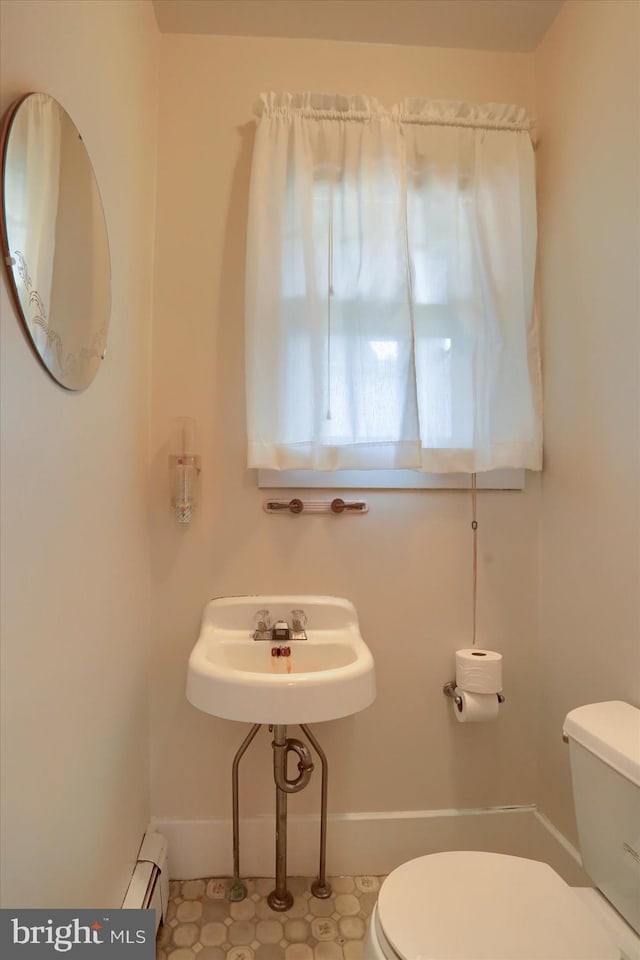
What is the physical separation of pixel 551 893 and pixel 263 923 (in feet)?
2.86

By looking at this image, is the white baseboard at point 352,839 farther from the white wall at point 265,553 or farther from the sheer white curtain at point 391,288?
the sheer white curtain at point 391,288

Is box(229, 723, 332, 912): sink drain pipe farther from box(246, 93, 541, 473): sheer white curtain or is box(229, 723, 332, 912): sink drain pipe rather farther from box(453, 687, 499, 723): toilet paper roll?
box(246, 93, 541, 473): sheer white curtain

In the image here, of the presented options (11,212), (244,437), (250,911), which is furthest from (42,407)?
(250,911)

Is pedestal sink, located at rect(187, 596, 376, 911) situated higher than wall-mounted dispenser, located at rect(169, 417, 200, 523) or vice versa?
wall-mounted dispenser, located at rect(169, 417, 200, 523)

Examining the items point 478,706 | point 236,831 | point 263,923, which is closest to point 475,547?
point 478,706

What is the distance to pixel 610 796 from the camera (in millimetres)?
1045

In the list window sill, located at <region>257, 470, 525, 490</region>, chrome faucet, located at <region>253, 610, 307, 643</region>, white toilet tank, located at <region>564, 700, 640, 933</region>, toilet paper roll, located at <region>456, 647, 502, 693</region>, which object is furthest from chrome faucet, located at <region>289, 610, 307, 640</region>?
white toilet tank, located at <region>564, 700, 640, 933</region>

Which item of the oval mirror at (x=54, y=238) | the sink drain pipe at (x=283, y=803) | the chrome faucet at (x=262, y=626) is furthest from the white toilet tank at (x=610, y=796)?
the oval mirror at (x=54, y=238)

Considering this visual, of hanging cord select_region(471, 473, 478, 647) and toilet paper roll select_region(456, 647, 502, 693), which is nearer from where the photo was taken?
toilet paper roll select_region(456, 647, 502, 693)

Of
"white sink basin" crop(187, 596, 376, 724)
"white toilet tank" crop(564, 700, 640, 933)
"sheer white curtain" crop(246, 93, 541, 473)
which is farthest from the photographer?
"sheer white curtain" crop(246, 93, 541, 473)

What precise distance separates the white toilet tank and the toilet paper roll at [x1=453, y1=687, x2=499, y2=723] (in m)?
0.38

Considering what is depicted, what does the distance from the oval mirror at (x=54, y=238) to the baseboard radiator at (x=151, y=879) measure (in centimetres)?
128

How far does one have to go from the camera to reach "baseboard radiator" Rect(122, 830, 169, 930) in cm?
131

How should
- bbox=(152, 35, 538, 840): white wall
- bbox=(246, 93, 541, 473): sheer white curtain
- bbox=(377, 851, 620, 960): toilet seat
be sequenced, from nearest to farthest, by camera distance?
1. bbox=(377, 851, 620, 960): toilet seat
2. bbox=(246, 93, 541, 473): sheer white curtain
3. bbox=(152, 35, 538, 840): white wall
